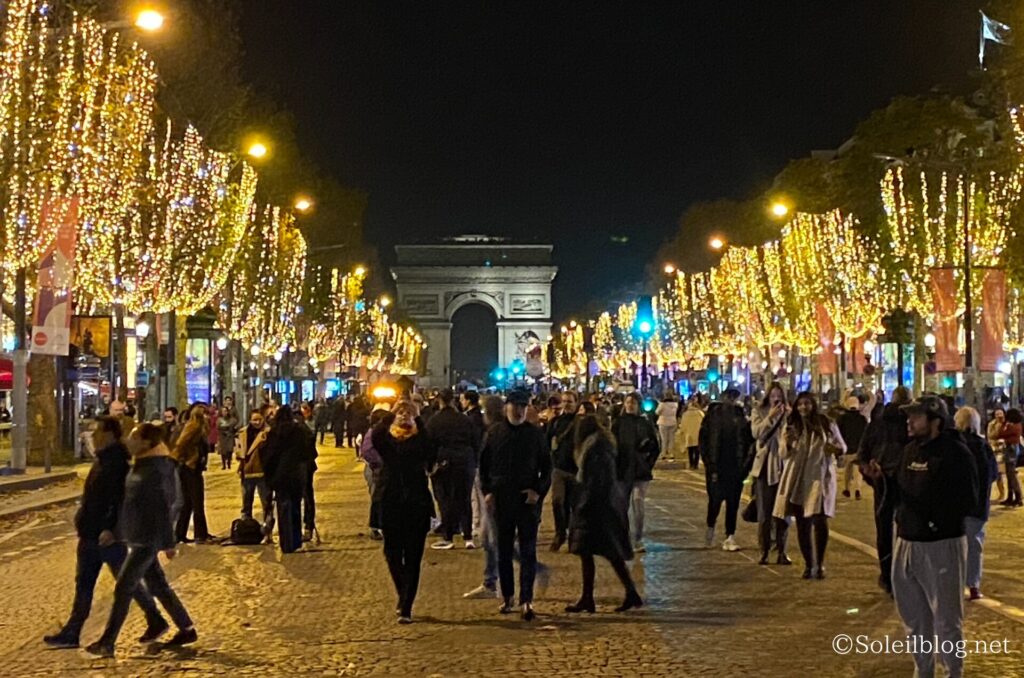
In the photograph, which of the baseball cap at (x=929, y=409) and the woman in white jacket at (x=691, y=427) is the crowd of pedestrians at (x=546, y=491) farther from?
the woman in white jacket at (x=691, y=427)

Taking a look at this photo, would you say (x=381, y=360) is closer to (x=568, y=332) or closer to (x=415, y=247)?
(x=568, y=332)

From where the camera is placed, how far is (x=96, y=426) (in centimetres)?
1123

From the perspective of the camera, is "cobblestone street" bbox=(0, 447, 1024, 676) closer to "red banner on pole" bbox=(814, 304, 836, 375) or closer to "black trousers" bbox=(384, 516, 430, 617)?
"black trousers" bbox=(384, 516, 430, 617)

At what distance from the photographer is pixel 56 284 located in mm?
29719

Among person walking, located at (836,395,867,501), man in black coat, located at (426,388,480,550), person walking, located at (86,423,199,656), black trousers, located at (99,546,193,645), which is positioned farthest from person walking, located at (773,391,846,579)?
person walking, located at (836,395,867,501)

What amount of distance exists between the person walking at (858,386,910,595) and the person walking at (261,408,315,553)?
6.32 metres

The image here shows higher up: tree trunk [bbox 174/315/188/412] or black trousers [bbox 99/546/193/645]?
tree trunk [bbox 174/315/188/412]

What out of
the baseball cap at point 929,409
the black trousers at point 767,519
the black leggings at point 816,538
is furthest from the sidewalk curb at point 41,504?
the baseball cap at point 929,409

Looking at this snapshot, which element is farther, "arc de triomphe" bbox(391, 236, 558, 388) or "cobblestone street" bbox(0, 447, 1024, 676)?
"arc de triomphe" bbox(391, 236, 558, 388)

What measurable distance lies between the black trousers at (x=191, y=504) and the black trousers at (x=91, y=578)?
248 inches

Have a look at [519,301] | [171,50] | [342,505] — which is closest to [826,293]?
[171,50]

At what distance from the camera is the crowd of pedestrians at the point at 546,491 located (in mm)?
9148

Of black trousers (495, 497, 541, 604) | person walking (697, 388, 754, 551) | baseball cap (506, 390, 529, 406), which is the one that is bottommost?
black trousers (495, 497, 541, 604)

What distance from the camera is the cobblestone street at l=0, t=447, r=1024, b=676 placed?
1037cm
